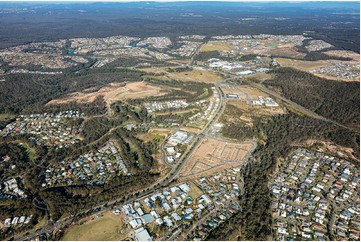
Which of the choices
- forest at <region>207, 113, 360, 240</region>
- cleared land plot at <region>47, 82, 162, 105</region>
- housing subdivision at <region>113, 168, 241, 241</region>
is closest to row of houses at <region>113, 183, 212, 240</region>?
housing subdivision at <region>113, 168, 241, 241</region>

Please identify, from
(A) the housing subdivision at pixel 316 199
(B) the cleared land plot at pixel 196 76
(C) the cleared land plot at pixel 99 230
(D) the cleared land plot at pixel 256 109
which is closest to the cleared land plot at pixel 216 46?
(B) the cleared land plot at pixel 196 76

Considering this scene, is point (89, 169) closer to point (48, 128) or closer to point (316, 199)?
point (48, 128)

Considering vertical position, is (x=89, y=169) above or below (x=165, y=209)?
below

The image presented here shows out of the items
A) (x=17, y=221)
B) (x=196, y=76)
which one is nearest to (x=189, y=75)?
(x=196, y=76)

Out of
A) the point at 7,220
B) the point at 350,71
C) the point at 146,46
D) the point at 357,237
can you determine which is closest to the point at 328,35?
the point at 350,71

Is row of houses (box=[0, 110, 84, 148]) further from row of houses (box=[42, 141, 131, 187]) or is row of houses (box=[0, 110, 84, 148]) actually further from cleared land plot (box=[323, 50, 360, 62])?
cleared land plot (box=[323, 50, 360, 62])
